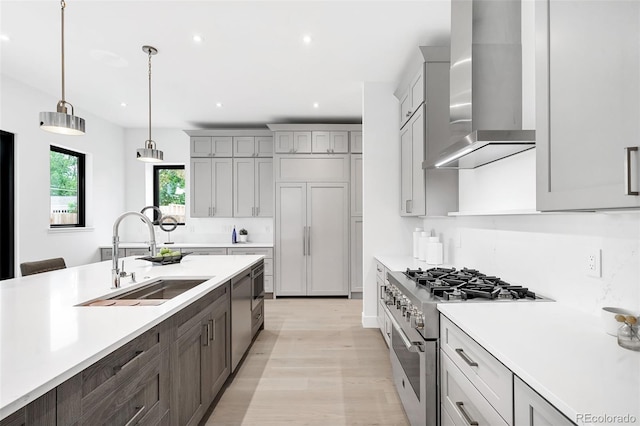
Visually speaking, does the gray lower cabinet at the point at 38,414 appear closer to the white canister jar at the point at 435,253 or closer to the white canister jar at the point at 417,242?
the white canister jar at the point at 435,253

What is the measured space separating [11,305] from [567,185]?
2386mm

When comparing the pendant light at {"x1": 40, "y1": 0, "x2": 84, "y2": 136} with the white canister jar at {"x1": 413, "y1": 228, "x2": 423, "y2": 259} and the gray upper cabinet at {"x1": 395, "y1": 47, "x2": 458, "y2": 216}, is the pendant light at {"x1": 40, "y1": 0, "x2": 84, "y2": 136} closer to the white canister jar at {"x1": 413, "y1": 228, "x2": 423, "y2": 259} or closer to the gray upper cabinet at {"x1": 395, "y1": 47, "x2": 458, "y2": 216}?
the gray upper cabinet at {"x1": 395, "y1": 47, "x2": 458, "y2": 216}

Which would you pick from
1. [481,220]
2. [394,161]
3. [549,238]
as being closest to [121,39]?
[394,161]

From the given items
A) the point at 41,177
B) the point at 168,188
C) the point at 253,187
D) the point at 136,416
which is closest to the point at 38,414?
the point at 136,416

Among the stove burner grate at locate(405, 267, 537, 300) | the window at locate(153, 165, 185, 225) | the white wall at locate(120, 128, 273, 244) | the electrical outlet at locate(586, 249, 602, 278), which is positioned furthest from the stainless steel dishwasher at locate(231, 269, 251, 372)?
the window at locate(153, 165, 185, 225)

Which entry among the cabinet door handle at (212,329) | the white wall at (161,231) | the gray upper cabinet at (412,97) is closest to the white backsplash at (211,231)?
the white wall at (161,231)

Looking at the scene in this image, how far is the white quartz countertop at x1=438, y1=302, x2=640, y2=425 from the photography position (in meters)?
0.76

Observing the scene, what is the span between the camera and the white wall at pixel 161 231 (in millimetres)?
5996

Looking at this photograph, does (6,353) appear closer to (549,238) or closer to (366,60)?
(549,238)

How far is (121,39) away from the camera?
3004 millimetres

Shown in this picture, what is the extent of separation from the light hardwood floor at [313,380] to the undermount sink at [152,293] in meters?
0.87

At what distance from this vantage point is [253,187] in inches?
224

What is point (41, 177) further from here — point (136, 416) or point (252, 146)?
point (136, 416)

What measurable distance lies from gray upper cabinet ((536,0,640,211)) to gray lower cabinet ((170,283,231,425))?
68.5 inches
